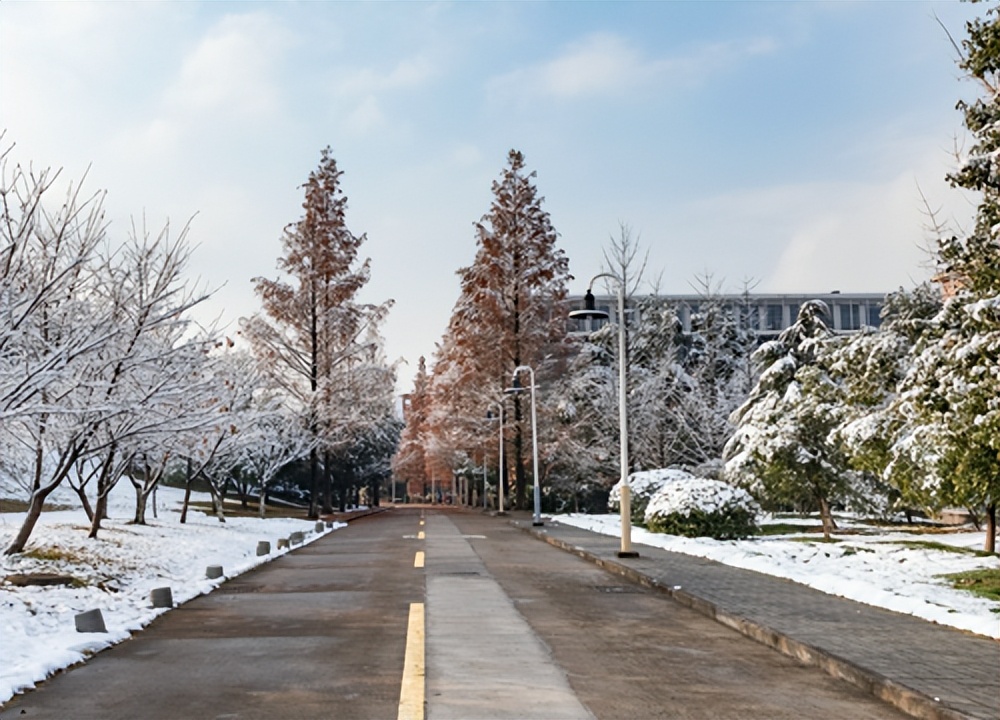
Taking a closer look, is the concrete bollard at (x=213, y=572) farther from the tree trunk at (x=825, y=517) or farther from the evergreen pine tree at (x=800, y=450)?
the evergreen pine tree at (x=800, y=450)

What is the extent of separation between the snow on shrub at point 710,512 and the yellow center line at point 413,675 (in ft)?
45.6

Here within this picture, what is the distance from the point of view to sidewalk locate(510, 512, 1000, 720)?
22.6ft

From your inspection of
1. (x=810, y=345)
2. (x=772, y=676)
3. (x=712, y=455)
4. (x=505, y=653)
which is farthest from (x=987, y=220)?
(x=712, y=455)

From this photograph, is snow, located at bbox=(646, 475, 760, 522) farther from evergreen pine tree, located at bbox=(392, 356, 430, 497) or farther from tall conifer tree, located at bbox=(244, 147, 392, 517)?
evergreen pine tree, located at bbox=(392, 356, 430, 497)

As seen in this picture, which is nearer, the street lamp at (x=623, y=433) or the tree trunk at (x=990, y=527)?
the street lamp at (x=623, y=433)

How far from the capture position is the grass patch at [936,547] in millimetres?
21156

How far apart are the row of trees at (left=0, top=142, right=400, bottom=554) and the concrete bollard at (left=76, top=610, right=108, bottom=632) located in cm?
248

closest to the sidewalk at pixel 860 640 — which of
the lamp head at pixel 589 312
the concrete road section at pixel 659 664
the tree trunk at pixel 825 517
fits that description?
the concrete road section at pixel 659 664

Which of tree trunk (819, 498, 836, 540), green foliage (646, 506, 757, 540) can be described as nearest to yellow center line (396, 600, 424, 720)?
green foliage (646, 506, 757, 540)

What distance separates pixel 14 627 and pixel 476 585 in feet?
23.3

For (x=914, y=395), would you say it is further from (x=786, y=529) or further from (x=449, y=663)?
(x=786, y=529)

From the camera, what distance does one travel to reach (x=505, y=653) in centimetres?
897

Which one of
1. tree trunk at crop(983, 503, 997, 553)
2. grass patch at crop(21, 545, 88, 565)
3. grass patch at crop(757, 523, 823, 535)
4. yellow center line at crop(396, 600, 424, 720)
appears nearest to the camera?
yellow center line at crop(396, 600, 424, 720)

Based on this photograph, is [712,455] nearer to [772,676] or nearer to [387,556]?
[387,556]
